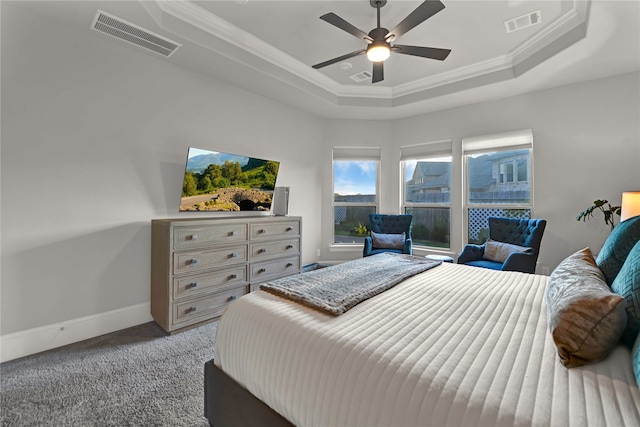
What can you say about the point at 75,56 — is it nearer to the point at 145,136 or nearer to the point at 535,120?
the point at 145,136

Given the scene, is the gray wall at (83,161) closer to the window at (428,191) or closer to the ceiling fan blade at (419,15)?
the ceiling fan blade at (419,15)

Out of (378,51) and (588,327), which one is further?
(378,51)

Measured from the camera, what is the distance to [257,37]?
10.0 feet

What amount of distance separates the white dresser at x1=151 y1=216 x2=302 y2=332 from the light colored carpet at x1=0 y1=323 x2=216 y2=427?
30 cm

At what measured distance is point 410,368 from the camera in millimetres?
903

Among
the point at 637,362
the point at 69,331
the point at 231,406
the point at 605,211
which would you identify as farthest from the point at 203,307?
the point at 605,211

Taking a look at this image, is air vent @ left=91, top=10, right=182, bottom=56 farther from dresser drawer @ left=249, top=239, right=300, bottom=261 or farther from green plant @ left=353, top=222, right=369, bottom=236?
green plant @ left=353, top=222, right=369, bottom=236

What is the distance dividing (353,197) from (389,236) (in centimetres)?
126

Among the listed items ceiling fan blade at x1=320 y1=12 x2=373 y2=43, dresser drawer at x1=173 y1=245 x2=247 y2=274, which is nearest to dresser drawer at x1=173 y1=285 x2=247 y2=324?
dresser drawer at x1=173 y1=245 x2=247 y2=274

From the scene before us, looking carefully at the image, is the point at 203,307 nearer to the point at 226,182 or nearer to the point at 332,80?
the point at 226,182

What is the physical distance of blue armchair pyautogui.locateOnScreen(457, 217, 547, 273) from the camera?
9.85 ft

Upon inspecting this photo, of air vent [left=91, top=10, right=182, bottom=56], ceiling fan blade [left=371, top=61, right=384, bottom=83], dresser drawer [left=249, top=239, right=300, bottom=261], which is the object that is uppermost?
air vent [left=91, top=10, right=182, bottom=56]

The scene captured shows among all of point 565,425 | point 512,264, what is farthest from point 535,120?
point 565,425

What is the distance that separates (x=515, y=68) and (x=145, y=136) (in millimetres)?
4398
